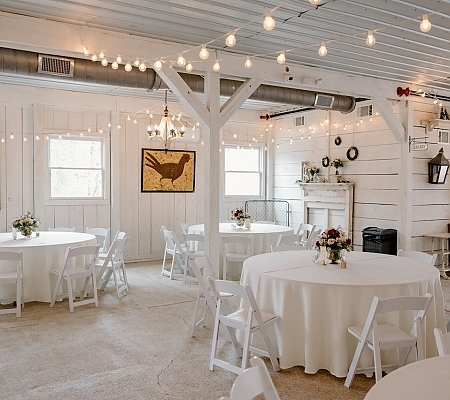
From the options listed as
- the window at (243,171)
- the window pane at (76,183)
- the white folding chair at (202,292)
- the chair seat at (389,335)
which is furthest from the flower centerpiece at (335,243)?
the window at (243,171)

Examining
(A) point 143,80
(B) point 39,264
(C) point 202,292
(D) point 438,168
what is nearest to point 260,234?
(C) point 202,292

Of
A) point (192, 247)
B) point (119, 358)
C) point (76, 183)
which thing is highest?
point (76, 183)

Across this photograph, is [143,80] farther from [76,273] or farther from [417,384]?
[417,384]

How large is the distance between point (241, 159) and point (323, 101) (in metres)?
3.36

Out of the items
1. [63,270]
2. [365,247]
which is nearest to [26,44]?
[63,270]

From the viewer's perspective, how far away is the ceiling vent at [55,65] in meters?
5.12

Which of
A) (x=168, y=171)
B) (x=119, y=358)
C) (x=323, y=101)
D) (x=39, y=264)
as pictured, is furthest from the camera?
(x=168, y=171)

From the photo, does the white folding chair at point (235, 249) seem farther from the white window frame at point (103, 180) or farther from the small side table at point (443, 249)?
the small side table at point (443, 249)

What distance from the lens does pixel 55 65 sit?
5211 millimetres

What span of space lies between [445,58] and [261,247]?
3.73m

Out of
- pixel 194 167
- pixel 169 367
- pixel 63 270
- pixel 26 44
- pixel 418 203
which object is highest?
pixel 26 44

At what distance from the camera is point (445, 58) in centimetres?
601

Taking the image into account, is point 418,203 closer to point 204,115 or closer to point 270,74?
point 270,74

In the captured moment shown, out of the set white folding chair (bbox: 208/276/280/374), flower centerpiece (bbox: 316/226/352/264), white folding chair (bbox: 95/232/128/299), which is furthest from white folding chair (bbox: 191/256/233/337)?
white folding chair (bbox: 95/232/128/299)
